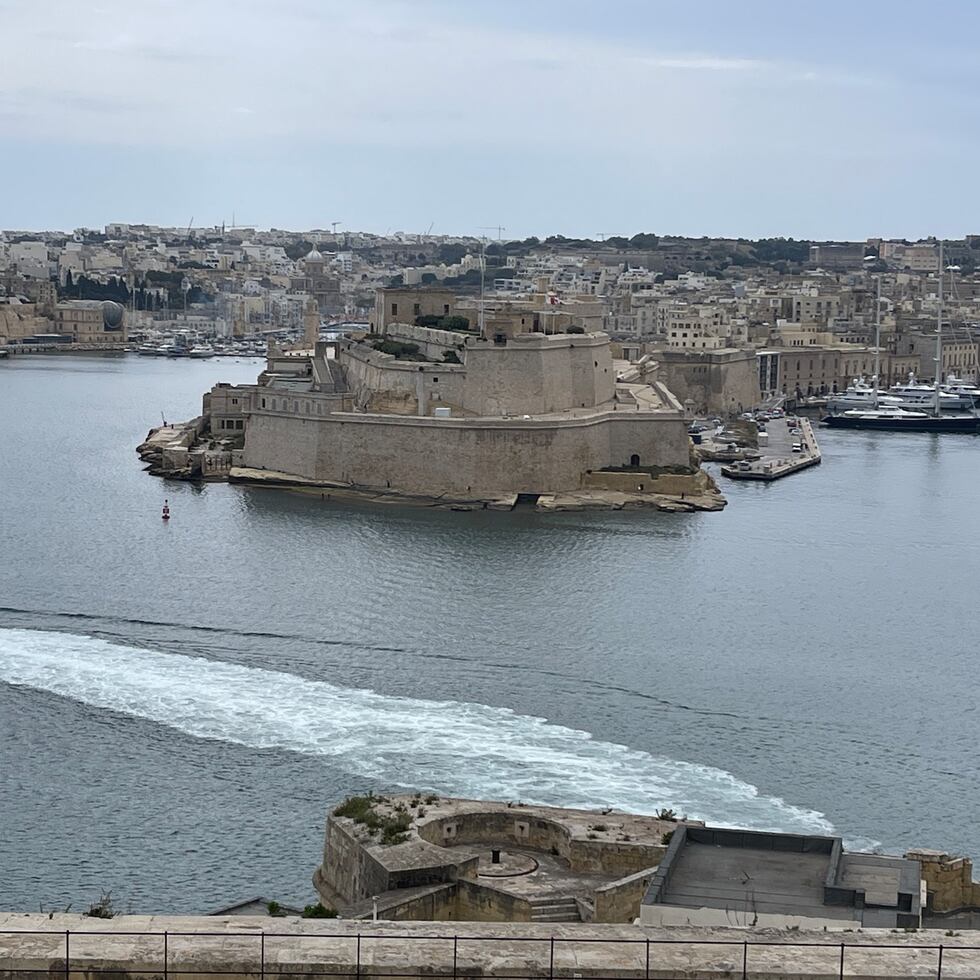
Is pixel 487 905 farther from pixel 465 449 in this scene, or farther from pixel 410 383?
pixel 410 383

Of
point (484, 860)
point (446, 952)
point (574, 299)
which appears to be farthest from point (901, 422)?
point (446, 952)

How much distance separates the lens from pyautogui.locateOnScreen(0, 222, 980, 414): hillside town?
31.8 metres

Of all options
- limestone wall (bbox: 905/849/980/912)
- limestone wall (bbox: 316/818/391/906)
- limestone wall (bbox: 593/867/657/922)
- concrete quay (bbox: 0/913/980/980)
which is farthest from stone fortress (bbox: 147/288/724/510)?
concrete quay (bbox: 0/913/980/980)

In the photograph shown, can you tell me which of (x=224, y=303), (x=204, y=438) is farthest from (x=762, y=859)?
(x=224, y=303)

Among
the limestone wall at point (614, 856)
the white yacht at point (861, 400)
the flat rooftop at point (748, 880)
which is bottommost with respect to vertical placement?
the limestone wall at point (614, 856)

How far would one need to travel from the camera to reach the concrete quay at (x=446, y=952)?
4.39m

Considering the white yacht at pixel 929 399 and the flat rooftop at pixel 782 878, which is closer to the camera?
Result: the flat rooftop at pixel 782 878

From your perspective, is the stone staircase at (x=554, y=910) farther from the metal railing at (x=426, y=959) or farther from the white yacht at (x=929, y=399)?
the white yacht at (x=929, y=399)

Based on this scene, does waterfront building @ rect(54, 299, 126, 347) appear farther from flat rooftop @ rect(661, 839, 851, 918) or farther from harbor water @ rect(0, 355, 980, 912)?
flat rooftop @ rect(661, 839, 851, 918)

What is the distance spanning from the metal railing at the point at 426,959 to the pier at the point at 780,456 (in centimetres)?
1919

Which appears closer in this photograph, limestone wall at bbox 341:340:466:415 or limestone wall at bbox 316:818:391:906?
limestone wall at bbox 316:818:391:906

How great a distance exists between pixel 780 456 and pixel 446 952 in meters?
21.8

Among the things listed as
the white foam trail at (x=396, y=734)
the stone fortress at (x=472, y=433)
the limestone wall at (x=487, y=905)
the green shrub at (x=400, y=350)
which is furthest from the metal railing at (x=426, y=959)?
the green shrub at (x=400, y=350)

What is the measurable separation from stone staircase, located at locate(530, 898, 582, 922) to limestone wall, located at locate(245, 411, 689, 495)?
45.8 ft
